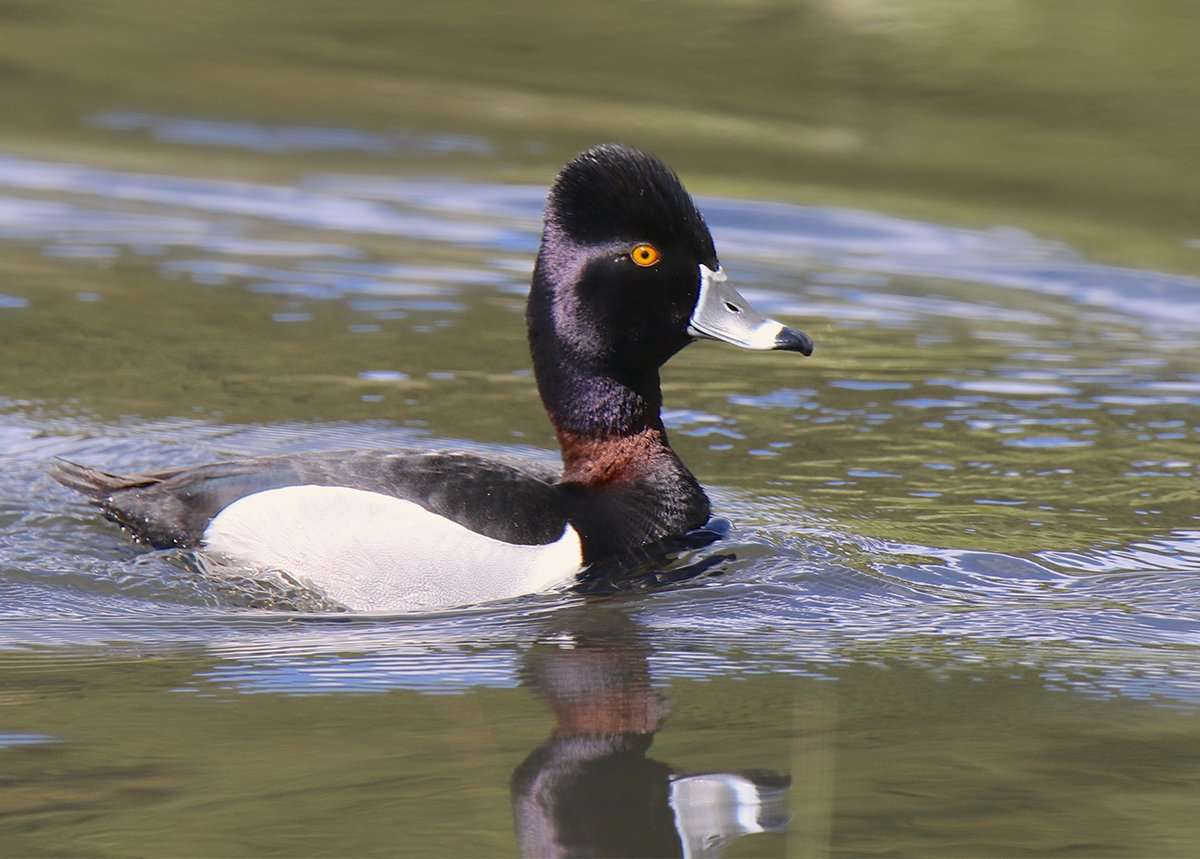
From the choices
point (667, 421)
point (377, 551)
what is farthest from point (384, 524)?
point (667, 421)

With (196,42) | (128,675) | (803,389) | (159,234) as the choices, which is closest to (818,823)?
(128,675)

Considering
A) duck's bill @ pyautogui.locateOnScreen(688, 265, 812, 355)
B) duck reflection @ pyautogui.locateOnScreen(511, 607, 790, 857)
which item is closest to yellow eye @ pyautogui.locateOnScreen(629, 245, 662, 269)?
duck's bill @ pyautogui.locateOnScreen(688, 265, 812, 355)

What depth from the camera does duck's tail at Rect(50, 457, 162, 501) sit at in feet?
22.8

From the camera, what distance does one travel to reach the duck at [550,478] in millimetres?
6336

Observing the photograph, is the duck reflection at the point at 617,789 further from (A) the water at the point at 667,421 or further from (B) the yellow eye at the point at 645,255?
(B) the yellow eye at the point at 645,255

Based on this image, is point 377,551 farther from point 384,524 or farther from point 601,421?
point 601,421

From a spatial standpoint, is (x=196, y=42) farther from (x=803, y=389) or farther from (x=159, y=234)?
(x=803, y=389)

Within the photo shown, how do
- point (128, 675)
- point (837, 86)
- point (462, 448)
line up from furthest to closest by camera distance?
point (837, 86)
point (462, 448)
point (128, 675)

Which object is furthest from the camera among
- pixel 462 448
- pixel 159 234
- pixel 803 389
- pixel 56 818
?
pixel 159 234

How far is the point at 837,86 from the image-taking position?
44.8ft

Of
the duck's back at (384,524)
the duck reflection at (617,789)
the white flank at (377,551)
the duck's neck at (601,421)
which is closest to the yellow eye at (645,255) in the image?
the duck's neck at (601,421)

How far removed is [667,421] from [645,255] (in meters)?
2.06

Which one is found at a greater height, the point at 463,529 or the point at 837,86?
the point at 837,86

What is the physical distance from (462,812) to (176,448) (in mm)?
4079
